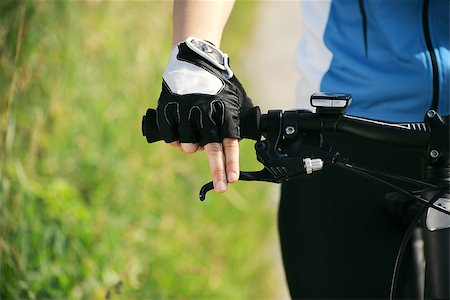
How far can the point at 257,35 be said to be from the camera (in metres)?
8.48

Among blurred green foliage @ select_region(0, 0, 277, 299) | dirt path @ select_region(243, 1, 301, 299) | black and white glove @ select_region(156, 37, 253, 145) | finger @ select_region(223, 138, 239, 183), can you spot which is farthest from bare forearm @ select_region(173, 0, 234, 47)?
dirt path @ select_region(243, 1, 301, 299)

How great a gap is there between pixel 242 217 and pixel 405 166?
8.97 ft

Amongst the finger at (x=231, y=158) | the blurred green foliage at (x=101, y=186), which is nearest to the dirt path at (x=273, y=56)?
the blurred green foliage at (x=101, y=186)

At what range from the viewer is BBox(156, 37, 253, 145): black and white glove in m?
1.51

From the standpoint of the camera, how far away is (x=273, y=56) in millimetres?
7895

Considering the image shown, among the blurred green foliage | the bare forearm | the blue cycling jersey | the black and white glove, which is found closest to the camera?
the black and white glove

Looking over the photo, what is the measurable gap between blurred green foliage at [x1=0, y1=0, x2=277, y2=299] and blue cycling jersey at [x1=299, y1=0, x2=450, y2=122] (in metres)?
1.04

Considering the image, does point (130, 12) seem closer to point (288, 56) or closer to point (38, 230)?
point (38, 230)

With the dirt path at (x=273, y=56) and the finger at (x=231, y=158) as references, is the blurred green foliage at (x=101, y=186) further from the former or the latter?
the dirt path at (x=273, y=56)

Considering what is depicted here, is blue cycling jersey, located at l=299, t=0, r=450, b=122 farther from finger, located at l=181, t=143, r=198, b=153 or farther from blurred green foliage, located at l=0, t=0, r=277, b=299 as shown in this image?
blurred green foliage, located at l=0, t=0, r=277, b=299

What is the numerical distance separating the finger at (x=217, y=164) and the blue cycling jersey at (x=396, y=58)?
48 centimetres

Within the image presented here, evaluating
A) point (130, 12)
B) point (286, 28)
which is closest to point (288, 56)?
point (286, 28)

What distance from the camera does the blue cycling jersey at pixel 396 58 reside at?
6.00ft

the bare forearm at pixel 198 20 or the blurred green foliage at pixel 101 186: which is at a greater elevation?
the bare forearm at pixel 198 20
